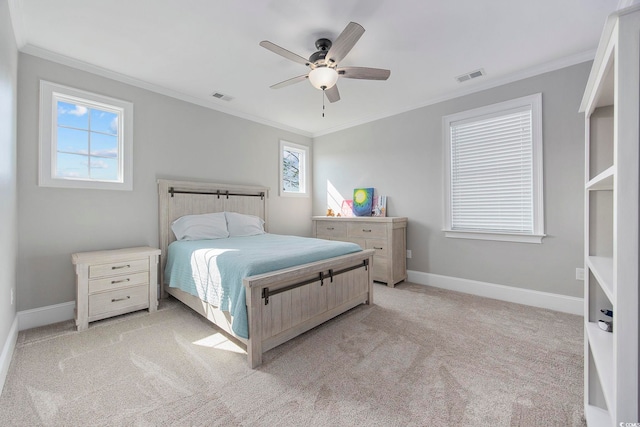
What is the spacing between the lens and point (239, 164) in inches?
169

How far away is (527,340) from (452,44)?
8.79 ft

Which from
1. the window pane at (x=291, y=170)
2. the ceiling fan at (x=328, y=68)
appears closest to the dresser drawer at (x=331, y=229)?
the window pane at (x=291, y=170)

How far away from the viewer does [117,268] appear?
2.68m

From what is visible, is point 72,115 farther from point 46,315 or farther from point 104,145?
point 46,315

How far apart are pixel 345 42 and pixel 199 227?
104 inches

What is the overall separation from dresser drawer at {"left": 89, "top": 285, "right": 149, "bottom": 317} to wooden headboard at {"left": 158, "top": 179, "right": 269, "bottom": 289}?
0.49m

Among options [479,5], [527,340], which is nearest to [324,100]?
[479,5]

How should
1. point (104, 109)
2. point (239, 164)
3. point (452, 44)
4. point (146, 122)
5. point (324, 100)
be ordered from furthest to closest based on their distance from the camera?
point (239, 164), point (324, 100), point (146, 122), point (104, 109), point (452, 44)

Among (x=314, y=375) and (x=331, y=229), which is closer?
(x=314, y=375)

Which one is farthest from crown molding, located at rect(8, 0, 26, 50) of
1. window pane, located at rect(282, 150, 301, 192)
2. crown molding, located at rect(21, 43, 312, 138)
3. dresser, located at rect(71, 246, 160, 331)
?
window pane, located at rect(282, 150, 301, 192)

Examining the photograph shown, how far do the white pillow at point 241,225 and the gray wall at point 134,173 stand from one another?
2.12 feet

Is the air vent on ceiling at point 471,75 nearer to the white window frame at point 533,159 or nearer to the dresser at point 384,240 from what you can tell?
the white window frame at point 533,159

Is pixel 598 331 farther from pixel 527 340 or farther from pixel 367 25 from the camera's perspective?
pixel 367 25

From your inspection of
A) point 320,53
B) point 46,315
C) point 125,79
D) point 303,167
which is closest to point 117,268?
point 46,315
